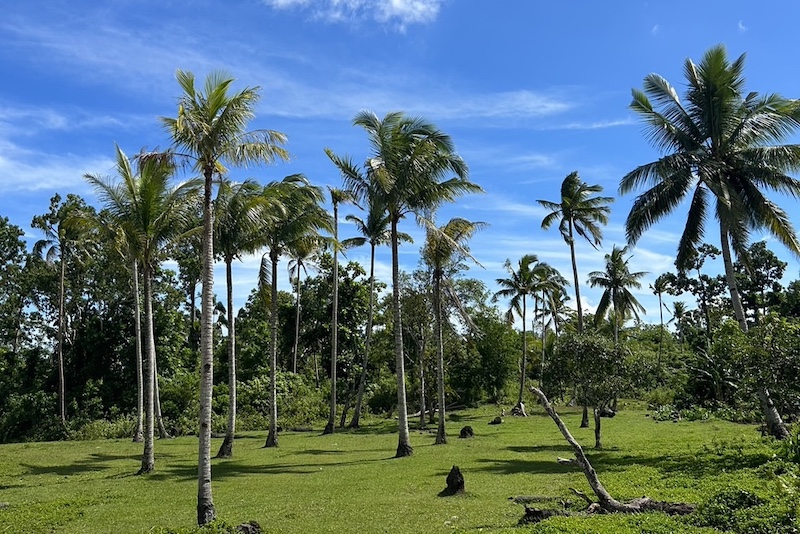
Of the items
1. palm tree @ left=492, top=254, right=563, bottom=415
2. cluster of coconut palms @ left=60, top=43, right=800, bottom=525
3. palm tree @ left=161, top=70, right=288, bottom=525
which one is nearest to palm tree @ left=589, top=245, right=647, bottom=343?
palm tree @ left=492, top=254, right=563, bottom=415

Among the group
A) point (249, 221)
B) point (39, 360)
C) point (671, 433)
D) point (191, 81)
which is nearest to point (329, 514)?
point (191, 81)

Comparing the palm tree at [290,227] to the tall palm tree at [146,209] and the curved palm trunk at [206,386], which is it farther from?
the curved palm trunk at [206,386]

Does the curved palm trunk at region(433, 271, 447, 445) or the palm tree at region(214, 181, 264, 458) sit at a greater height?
the palm tree at region(214, 181, 264, 458)

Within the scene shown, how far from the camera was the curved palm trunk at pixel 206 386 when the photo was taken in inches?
397

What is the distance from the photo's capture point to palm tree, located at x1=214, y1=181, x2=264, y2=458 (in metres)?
19.4

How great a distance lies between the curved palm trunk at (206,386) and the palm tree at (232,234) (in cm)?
627

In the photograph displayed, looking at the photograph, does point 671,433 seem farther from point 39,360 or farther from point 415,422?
point 39,360

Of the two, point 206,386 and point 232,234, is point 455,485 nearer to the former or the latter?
point 206,386

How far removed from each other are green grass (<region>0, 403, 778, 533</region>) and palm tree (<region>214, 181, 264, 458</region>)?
175 centimetres

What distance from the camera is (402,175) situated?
811 inches

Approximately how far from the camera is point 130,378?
3603cm

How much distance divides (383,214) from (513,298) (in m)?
21.0

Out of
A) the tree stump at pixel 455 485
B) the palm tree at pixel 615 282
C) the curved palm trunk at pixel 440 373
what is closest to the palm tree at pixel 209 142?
the tree stump at pixel 455 485

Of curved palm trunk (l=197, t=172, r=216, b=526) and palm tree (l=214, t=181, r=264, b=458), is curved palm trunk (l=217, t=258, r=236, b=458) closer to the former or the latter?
palm tree (l=214, t=181, r=264, b=458)
